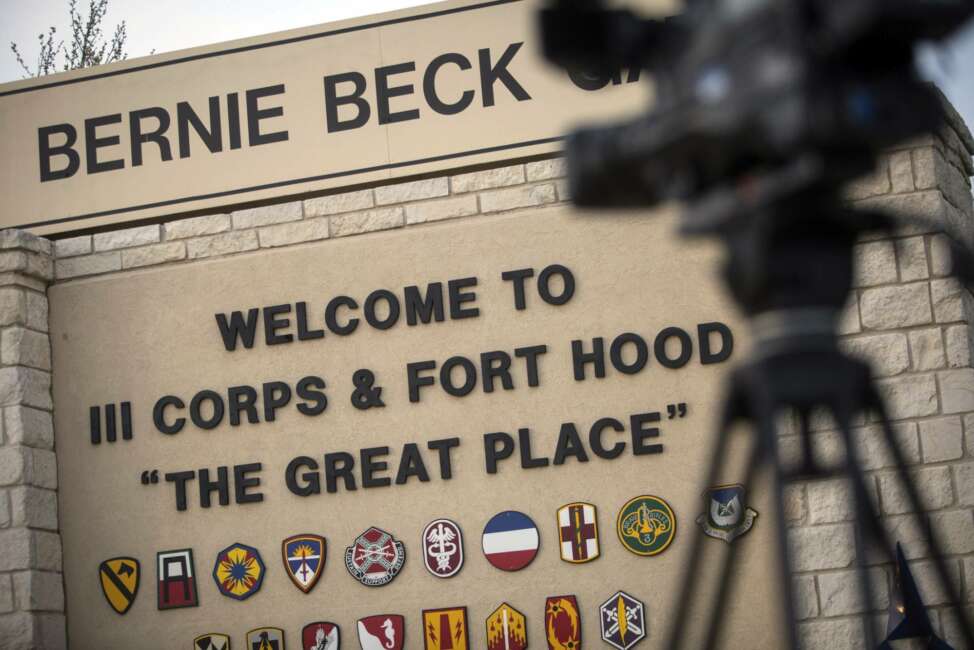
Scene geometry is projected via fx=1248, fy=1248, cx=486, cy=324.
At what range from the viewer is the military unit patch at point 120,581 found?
5.93 metres

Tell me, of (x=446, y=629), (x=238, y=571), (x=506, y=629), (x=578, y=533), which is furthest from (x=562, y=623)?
(x=238, y=571)

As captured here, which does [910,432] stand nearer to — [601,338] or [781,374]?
[601,338]

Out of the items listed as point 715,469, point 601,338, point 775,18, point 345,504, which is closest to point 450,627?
point 345,504

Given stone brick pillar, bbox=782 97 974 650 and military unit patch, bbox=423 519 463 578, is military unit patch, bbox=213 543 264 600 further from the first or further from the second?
stone brick pillar, bbox=782 97 974 650

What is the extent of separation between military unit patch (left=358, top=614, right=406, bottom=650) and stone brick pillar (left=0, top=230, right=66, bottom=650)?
148cm

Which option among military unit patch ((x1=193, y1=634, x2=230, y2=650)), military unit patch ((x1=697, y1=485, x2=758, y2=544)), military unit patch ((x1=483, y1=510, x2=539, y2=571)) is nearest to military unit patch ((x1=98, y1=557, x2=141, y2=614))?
military unit patch ((x1=193, y1=634, x2=230, y2=650))

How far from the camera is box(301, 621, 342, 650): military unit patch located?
18.6 feet

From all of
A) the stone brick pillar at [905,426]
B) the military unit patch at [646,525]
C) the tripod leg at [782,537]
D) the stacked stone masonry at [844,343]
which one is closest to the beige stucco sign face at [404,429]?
the military unit patch at [646,525]

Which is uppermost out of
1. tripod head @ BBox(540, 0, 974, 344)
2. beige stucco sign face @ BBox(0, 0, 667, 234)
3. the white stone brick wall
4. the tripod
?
beige stucco sign face @ BBox(0, 0, 667, 234)

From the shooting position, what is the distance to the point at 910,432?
5285 mm

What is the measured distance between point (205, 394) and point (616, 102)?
8.02 ft

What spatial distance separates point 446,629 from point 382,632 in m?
0.30

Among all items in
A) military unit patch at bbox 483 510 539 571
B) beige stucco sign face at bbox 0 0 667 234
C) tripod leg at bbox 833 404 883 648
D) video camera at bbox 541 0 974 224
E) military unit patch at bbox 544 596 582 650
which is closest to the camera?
video camera at bbox 541 0 974 224

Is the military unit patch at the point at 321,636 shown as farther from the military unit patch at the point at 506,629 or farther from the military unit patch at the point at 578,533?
the military unit patch at the point at 578,533
